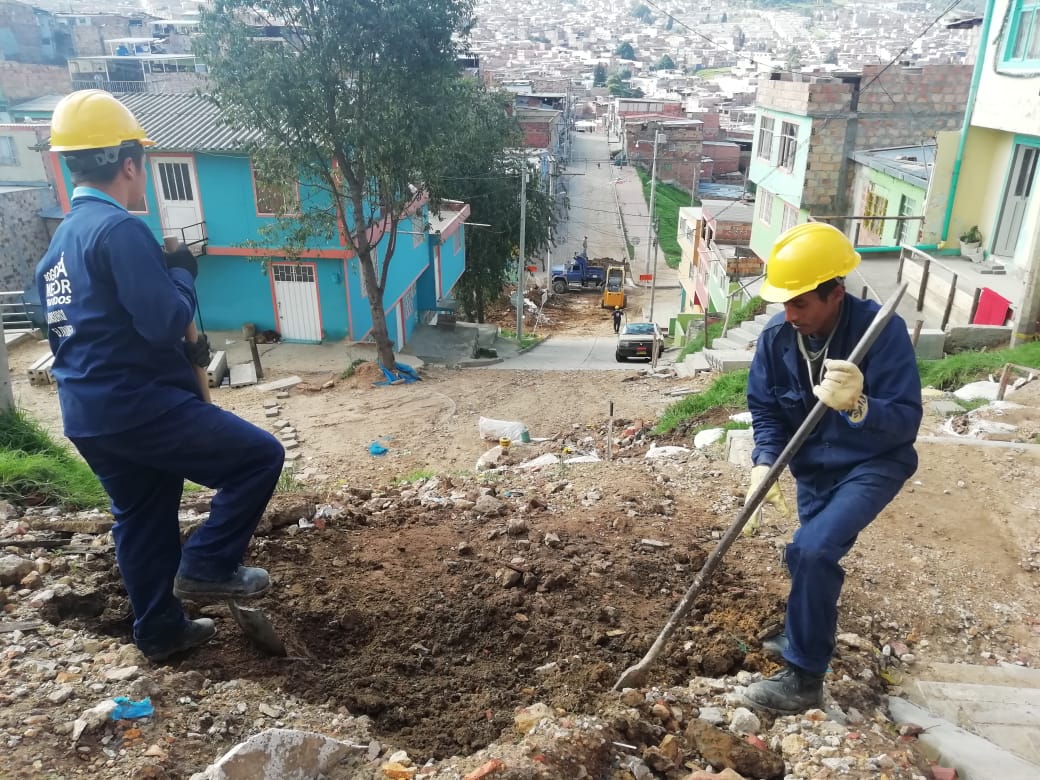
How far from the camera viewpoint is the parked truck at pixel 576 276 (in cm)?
3631

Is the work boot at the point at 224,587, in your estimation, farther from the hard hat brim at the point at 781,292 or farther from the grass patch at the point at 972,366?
the grass patch at the point at 972,366

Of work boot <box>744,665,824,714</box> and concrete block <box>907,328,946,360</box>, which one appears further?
concrete block <box>907,328,946,360</box>

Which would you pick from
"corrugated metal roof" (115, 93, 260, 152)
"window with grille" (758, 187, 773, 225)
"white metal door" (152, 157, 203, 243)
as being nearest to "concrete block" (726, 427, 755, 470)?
"corrugated metal roof" (115, 93, 260, 152)

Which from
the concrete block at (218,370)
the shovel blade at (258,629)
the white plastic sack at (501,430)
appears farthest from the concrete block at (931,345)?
the concrete block at (218,370)

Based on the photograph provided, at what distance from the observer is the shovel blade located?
3004 mm

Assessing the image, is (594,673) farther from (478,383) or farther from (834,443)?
(478,383)

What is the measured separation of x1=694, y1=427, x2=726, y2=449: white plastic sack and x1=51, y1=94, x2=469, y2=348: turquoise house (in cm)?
946

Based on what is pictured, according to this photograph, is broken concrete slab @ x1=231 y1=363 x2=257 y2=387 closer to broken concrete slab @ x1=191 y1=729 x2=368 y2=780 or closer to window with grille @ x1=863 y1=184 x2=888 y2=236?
broken concrete slab @ x1=191 y1=729 x2=368 y2=780

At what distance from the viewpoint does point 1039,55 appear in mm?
11156

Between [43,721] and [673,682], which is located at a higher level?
[43,721]

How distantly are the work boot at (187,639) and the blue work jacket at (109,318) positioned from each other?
36.0 inches

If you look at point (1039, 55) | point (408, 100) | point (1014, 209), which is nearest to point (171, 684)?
point (408, 100)

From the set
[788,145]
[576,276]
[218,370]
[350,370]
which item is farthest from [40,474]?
[576,276]

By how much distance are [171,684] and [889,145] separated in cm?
2173
